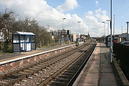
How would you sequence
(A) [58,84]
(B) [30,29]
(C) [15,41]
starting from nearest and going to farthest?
(A) [58,84] < (C) [15,41] < (B) [30,29]

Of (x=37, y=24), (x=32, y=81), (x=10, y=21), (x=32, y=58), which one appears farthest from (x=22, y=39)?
(x=37, y=24)

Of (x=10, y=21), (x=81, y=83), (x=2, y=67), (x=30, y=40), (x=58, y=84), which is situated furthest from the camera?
(x=10, y=21)

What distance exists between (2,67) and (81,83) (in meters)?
8.66

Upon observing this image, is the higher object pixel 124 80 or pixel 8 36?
pixel 8 36

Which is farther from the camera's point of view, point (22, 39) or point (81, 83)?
point (22, 39)

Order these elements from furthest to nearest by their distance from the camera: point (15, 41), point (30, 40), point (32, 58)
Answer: point (30, 40) → point (15, 41) → point (32, 58)

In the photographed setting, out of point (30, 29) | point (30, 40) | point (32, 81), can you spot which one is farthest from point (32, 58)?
point (30, 29)

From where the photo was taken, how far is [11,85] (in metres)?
14.1

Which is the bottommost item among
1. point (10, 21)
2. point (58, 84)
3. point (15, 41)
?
point (58, 84)

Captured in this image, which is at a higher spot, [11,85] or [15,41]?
[15,41]

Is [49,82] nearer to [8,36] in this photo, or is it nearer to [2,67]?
[2,67]

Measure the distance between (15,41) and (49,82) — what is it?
18.2m

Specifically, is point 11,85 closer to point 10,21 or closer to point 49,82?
point 49,82

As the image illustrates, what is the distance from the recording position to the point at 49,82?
15.4 meters
